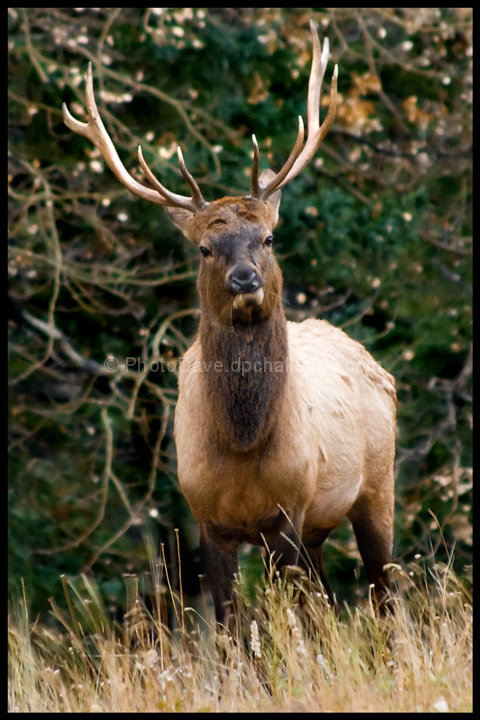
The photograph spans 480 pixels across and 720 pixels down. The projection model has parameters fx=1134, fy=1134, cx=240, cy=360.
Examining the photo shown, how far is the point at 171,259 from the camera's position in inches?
393

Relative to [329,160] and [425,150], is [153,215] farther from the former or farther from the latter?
[425,150]

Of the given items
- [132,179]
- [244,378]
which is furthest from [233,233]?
[132,179]

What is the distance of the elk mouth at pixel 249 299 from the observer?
18.9 feet

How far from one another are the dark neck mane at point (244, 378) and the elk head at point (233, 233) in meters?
0.10

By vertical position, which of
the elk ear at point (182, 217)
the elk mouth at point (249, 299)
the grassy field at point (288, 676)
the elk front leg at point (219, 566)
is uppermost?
the elk ear at point (182, 217)

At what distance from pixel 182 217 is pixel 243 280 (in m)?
0.92

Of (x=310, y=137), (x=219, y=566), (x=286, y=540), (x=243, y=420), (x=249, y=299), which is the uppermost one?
(x=310, y=137)

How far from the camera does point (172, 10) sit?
9648mm

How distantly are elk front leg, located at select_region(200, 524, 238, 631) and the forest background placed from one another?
3.10 meters

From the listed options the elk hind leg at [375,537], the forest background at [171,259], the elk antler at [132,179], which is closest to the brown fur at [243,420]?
the elk antler at [132,179]

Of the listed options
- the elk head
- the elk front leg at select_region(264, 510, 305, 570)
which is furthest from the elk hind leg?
the elk head

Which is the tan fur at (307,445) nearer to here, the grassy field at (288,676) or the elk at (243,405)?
the elk at (243,405)

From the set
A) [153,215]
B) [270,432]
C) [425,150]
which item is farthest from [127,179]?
[425,150]

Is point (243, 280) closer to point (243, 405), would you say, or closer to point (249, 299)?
point (249, 299)
